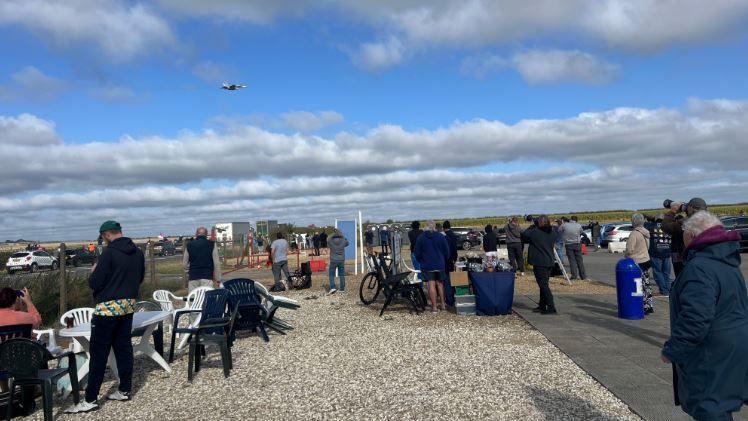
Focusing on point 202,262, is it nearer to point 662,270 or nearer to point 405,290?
point 405,290

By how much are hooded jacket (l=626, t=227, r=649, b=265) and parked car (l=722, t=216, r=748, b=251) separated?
16.2m

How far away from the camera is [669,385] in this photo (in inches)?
225

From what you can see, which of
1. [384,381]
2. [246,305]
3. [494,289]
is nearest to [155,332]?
[246,305]

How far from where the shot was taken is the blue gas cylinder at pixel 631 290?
9367 mm

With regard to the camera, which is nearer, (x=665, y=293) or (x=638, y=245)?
(x=638, y=245)

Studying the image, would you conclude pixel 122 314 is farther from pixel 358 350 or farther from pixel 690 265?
pixel 690 265

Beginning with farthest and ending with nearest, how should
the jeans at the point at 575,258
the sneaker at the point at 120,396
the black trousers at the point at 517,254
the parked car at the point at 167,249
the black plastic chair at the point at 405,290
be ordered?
the parked car at the point at 167,249 → the black trousers at the point at 517,254 → the jeans at the point at 575,258 → the black plastic chair at the point at 405,290 → the sneaker at the point at 120,396

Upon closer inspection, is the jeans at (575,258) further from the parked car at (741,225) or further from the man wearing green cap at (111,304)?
the man wearing green cap at (111,304)

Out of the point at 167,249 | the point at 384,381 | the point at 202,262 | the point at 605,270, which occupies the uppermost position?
the point at 202,262

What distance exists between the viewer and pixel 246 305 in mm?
9031

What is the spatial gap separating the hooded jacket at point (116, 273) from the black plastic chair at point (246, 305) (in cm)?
318

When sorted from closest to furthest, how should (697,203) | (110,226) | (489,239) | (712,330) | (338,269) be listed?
1. (712,330)
2. (110,226)
3. (697,203)
4. (338,269)
5. (489,239)

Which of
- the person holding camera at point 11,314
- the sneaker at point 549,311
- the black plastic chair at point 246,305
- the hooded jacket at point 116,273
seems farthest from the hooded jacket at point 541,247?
the person holding camera at point 11,314

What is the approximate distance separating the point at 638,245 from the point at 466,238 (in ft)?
89.9
